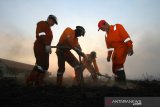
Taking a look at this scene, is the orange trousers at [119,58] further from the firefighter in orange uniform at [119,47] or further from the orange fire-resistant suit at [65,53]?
the orange fire-resistant suit at [65,53]

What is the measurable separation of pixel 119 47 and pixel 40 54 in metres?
2.38

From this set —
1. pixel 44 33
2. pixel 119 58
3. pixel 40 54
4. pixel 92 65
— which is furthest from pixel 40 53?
pixel 92 65

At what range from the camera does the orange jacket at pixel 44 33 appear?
9.51m

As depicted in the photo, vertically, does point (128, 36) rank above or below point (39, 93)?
above

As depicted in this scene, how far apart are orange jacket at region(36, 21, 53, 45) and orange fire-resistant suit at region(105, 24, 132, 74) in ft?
6.10

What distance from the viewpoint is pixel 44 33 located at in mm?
9562

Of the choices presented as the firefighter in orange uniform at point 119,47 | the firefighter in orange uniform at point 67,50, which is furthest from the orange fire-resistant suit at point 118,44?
the firefighter in orange uniform at point 67,50

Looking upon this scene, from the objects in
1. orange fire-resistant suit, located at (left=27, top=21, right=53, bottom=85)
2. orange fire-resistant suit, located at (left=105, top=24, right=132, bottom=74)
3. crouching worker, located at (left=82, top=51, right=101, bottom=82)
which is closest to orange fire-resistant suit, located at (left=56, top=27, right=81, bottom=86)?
orange fire-resistant suit, located at (left=27, top=21, right=53, bottom=85)

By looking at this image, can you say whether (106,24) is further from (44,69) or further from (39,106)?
(39,106)

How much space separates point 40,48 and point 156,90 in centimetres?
355

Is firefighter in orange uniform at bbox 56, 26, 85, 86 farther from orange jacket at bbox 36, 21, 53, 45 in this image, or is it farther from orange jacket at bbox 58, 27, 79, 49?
orange jacket at bbox 36, 21, 53, 45

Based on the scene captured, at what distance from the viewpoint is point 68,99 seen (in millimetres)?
6977

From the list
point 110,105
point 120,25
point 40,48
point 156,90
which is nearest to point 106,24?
point 120,25

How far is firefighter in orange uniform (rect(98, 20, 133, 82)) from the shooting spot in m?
9.68
